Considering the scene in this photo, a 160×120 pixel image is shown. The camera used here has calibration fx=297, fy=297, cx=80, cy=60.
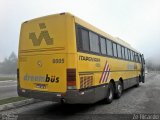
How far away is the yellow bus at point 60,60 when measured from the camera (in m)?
10.0

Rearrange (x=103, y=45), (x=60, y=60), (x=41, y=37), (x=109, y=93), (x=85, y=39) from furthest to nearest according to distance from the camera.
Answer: (x=109, y=93)
(x=103, y=45)
(x=85, y=39)
(x=41, y=37)
(x=60, y=60)

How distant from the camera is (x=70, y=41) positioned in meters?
10.1

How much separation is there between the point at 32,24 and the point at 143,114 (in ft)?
17.5

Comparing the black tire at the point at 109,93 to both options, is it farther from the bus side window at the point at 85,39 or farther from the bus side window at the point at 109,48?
the bus side window at the point at 85,39

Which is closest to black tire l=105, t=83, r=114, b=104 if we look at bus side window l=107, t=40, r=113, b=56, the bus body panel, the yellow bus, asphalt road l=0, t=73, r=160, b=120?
asphalt road l=0, t=73, r=160, b=120

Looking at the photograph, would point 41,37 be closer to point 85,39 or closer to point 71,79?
point 85,39

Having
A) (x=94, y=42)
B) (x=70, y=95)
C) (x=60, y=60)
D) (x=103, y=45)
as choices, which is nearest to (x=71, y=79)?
(x=70, y=95)

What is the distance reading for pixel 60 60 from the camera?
1016 centimetres

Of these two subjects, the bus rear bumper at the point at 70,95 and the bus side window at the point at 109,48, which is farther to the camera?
the bus side window at the point at 109,48

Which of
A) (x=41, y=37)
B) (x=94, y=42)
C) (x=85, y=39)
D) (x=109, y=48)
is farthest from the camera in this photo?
(x=109, y=48)

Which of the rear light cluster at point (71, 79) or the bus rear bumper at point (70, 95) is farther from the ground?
the rear light cluster at point (71, 79)

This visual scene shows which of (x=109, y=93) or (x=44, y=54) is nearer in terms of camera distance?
(x=44, y=54)

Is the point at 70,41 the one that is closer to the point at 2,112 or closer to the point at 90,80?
the point at 90,80

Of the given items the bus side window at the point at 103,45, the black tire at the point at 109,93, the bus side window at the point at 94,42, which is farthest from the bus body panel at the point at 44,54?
the black tire at the point at 109,93
